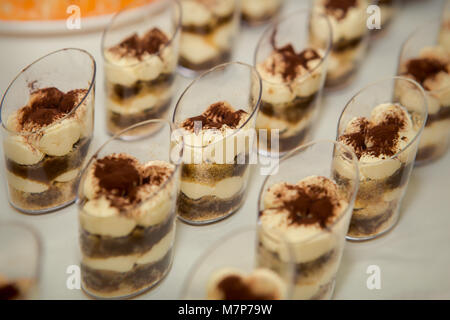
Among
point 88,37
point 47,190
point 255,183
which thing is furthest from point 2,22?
point 255,183

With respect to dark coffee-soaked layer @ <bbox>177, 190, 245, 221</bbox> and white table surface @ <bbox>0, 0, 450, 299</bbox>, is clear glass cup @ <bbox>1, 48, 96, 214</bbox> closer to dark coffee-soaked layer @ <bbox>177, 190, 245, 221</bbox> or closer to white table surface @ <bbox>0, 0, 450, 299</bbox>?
white table surface @ <bbox>0, 0, 450, 299</bbox>

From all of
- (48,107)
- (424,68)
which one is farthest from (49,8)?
(424,68)

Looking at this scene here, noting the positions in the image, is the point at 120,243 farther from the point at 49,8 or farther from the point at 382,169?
the point at 49,8

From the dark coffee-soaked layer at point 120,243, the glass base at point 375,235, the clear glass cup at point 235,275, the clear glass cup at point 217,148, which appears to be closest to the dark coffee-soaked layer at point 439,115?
the glass base at point 375,235

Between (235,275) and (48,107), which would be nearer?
(235,275)

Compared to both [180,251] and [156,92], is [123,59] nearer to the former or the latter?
[156,92]

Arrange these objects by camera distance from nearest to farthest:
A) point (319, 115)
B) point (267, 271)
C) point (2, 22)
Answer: point (267, 271) → point (319, 115) → point (2, 22)
